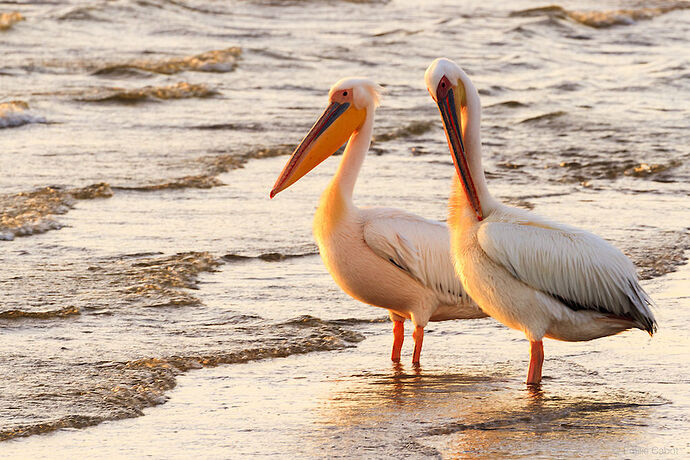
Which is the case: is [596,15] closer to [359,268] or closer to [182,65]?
[182,65]

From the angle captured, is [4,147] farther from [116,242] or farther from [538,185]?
[538,185]

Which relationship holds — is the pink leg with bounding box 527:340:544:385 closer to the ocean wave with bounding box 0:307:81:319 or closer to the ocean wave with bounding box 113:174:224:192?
the ocean wave with bounding box 0:307:81:319

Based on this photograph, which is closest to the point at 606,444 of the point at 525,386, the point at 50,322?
the point at 525,386

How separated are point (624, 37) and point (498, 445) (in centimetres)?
1930

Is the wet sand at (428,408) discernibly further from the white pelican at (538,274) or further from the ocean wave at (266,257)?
the ocean wave at (266,257)

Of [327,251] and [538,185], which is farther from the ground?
[327,251]

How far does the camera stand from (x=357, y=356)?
5035 millimetres

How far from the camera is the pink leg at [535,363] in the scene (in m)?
4.50

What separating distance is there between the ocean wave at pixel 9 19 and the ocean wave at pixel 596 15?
395 inches

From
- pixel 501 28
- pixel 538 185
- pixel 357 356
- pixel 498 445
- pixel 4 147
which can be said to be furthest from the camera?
pixel 501 28

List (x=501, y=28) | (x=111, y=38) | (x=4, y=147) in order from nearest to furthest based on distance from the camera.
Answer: (x=4, y=147) → (x=111, y=38) → (x=501, y=28)

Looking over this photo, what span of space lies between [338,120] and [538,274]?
57.5 inches

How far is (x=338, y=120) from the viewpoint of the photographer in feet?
18.0

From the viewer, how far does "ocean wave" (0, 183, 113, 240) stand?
7039 mm
